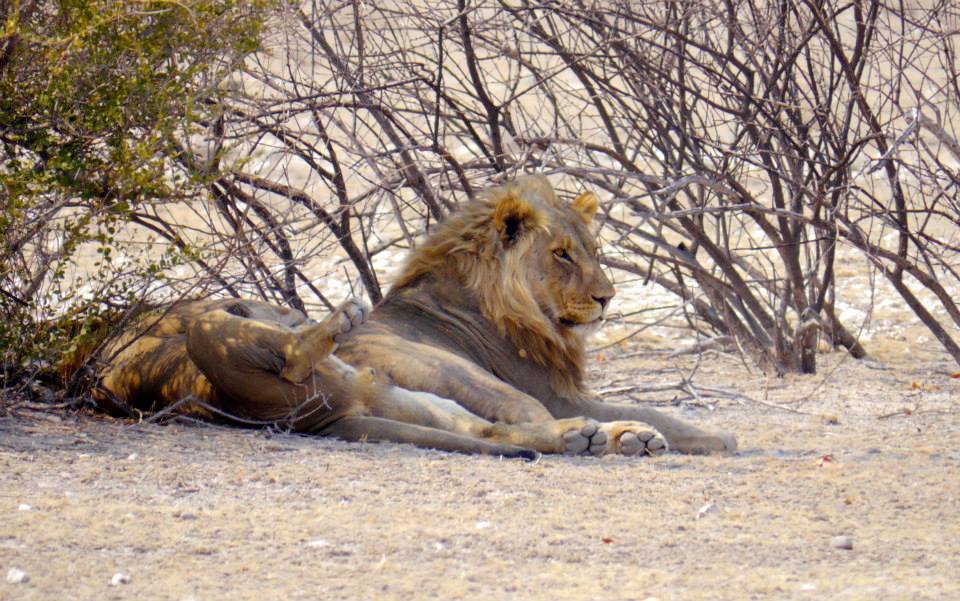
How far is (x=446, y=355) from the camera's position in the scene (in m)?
5.49

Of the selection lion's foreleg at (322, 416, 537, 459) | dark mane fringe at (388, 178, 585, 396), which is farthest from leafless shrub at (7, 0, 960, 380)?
lion's foreleg at (322, 416, 537, 459)

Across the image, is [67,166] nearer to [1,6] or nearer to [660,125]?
[1,6]

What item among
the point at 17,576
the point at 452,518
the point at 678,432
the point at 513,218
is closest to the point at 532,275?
the point at 513,218

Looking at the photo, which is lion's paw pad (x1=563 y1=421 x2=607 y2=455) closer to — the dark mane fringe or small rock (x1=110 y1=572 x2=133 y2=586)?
the dark mane fringe

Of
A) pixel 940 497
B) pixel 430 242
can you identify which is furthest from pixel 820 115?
pixel 940 497

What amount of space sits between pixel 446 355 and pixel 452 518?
1.72 metres

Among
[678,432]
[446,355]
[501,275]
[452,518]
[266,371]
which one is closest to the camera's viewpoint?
[452,518]

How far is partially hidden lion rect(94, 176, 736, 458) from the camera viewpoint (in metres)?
5.05

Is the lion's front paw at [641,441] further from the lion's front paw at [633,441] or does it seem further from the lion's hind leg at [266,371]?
the lion's hind leg at [266,371]

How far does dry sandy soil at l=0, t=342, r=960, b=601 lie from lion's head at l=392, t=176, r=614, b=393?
0.95 meters

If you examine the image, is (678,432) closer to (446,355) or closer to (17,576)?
(446,355)

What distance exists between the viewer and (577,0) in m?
7.43

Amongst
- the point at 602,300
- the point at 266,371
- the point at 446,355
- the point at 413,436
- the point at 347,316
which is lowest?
the point at 413,436

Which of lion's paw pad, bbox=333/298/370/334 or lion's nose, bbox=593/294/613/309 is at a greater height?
lion's nose, bbox=593/294/613/309
